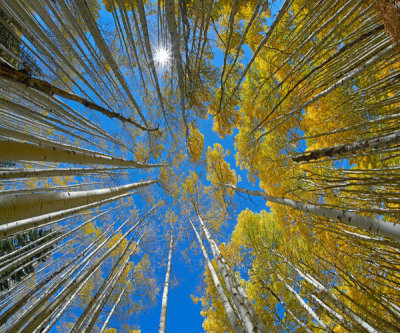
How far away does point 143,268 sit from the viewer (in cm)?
→ 791

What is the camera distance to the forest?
5.99ft

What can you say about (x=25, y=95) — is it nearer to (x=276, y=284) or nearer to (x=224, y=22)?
(x=224, y=22)

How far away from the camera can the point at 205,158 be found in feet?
26.8

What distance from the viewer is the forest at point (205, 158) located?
1826 mm

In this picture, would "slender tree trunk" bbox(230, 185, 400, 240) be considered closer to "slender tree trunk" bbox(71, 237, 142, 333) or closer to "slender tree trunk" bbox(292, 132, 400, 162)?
"slender tree trunk" bbox(292, 132, 400, 162)

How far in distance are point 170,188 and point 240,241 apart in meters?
3.87

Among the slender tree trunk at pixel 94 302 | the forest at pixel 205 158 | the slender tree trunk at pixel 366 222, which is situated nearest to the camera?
the slender tree trunk at pixel 366 222

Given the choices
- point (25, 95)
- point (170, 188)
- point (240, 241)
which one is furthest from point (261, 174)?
point (25, 95)

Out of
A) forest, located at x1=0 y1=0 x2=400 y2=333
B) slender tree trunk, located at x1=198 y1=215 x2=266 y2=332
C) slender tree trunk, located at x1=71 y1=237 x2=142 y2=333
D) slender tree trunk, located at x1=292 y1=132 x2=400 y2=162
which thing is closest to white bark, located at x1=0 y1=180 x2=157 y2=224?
forest, located at x1=0 y1=0 x2=400 y2=333

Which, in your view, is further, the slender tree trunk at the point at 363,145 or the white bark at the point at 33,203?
the slender tree trunk at the point at 363,145

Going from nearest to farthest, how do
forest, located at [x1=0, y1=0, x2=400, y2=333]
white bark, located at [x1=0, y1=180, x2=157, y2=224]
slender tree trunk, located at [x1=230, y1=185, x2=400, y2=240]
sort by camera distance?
1. white bark, located at [x1=0, y1=180, x2=157, y2=224]
2. slender tree trunk, located at [x1=230, y1=185, x2=400, y2=240]
3. forest, located at [x1=0, y1=0, x2=400, y2=333]

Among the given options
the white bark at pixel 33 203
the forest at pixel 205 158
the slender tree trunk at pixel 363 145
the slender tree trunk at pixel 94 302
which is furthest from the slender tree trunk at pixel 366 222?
the slender tree trunk at pixel 94 302

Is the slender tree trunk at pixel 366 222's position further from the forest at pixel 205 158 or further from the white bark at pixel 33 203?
the white bark at pixel 33 203

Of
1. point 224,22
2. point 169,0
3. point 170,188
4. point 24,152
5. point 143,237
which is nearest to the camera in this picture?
point 24,152
